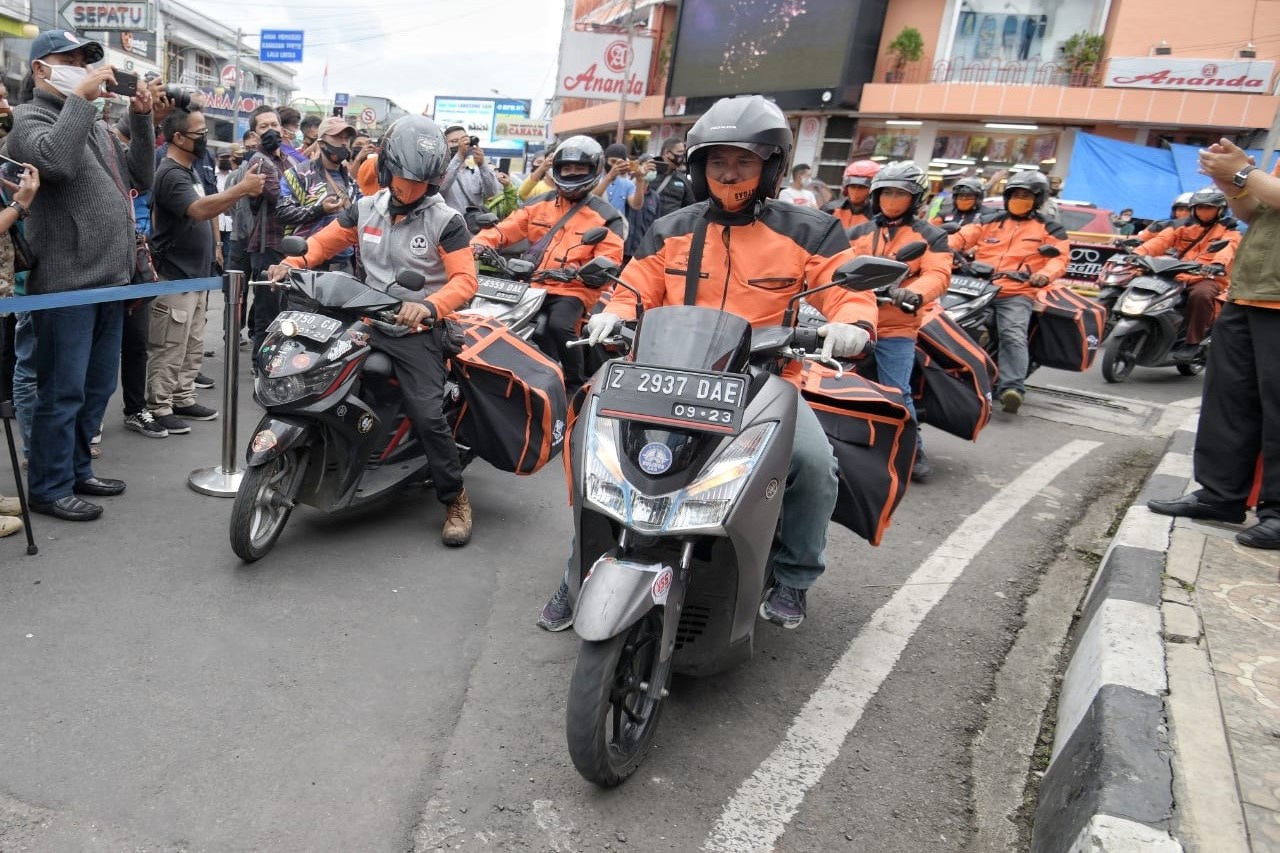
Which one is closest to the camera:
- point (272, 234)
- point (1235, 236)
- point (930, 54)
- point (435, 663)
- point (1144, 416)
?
point (435, 663)

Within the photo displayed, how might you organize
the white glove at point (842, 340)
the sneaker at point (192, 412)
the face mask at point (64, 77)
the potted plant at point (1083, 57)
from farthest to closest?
the potted plant at point (1083, 57), the sneaker at point (192, 412), the face mask at point (64, 77), the white glove at point (842, 340)

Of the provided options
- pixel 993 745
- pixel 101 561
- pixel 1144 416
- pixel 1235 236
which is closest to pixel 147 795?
pixel 101 561

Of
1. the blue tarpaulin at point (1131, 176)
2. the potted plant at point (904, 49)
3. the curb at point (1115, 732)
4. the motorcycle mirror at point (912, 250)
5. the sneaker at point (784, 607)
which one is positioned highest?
the potted plant at point (904, 49)

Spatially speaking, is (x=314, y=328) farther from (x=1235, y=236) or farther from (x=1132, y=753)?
(x=1235, y=236)

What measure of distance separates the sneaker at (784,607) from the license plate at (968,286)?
15.8 feet

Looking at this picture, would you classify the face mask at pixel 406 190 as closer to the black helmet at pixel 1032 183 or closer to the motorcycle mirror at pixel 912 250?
the motorcycle mirror at pixel 912 250

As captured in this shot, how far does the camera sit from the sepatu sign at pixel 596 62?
1692 cm

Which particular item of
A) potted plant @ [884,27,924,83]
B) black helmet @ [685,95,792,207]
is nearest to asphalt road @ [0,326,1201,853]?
black helmet @ [685,95,792,207]

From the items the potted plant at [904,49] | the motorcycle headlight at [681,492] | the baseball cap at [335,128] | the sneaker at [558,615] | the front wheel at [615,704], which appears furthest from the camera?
the potted plant at [904,49]

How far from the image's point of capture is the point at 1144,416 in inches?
330

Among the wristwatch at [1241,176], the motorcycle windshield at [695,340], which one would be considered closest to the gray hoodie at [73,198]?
the motorcycle windshield at [695,340]

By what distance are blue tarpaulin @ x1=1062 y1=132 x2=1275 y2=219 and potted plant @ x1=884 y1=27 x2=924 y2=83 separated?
23.6ft

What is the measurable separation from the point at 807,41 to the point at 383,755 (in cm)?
2688

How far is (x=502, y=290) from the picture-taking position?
6.23 metres
